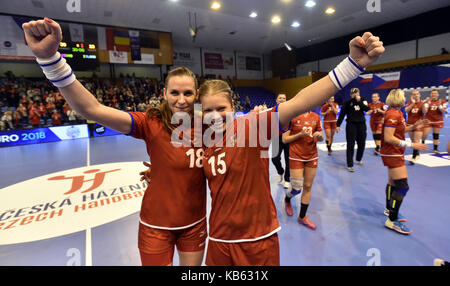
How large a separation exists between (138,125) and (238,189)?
0.74m

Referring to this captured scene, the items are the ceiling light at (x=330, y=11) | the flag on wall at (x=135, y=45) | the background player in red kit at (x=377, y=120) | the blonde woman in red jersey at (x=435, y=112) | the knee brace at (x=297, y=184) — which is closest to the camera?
the knee brace at (x=297, y=184)

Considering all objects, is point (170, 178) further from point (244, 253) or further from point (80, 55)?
point (80, 55)

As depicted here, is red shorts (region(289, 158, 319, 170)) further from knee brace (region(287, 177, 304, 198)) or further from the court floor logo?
the court floor logo

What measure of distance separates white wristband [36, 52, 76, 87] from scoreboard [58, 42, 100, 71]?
13312 mm

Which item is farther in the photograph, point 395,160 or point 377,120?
point 377,120

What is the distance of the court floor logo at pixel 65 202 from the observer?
3.25 metres

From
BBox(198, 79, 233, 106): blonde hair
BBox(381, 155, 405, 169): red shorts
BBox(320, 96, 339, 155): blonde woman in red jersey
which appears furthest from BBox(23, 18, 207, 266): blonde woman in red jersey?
BBox(320, 96, 339, 155): blonde woman in red jersey

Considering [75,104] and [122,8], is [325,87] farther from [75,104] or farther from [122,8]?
[122,8]

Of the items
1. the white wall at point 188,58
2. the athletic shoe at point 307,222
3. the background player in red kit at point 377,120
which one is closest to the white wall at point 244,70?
the white wall at point 188,58

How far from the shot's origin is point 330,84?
1.14 meters

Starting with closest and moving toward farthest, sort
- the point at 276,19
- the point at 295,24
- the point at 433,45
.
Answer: the point at 276,19, the point at 295,24, the point at 433,45

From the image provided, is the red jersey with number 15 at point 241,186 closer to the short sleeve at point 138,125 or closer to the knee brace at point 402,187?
the short sleeve at point 138,125

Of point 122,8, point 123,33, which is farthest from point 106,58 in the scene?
point 122,8

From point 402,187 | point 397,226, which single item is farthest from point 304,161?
point 397,226
